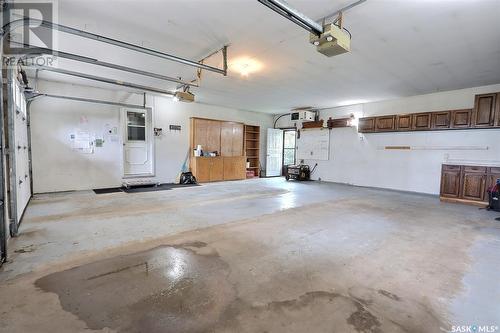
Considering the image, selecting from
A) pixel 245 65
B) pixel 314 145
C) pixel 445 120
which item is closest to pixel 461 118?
pixel 445 120

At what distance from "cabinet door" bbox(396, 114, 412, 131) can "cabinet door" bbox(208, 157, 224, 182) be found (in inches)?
225

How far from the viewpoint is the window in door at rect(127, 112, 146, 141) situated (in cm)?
708

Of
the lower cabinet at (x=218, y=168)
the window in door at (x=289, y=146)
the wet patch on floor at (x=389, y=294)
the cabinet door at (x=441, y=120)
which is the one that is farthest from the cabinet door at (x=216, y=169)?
the wet patch on floor at (x=389, y=294)

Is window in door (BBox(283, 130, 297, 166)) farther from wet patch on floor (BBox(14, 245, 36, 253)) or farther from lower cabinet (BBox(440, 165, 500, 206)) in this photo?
wet patch on floor (BBox(14, 245, 36, 253))

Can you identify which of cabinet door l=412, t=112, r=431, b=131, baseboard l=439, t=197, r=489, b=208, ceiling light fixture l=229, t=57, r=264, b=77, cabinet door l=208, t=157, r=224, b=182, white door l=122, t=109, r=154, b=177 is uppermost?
ceiling light fixture l=229, t=57, r=264, b=77

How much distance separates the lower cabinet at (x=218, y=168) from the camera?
8156mm

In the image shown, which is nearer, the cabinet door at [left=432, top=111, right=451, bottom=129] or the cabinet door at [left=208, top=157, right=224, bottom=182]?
the cabinet door at [left=432, top=111, right=451, bottom=129]

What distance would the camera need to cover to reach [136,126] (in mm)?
7211

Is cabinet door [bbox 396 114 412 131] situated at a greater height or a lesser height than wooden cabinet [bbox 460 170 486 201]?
greater

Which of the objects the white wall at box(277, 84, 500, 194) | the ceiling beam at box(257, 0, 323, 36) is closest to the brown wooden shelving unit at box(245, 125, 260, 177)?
the white wall at box(277, 84, 500, 194)

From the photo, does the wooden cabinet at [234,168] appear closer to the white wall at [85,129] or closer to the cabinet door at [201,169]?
the cabinet door at [201,169]

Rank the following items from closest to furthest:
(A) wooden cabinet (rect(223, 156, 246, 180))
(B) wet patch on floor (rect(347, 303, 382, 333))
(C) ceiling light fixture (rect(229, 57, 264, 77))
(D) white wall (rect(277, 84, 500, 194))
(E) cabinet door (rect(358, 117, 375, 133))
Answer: (B) wet patch on floor (rect(347, 303, 382, 333)), (C) ceiling light fixture (rect(229, 57, 264, 77)), (D) white wall (rect(277, 84, 500, 194)), (E) cabinet door (rect(358, 117, 375, 133)), (A) wooden cabinet (rect(223, 156, 246, 180))

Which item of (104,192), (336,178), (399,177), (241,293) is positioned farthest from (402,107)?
(104,192)

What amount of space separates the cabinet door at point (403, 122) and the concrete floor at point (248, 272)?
3.10 metres
